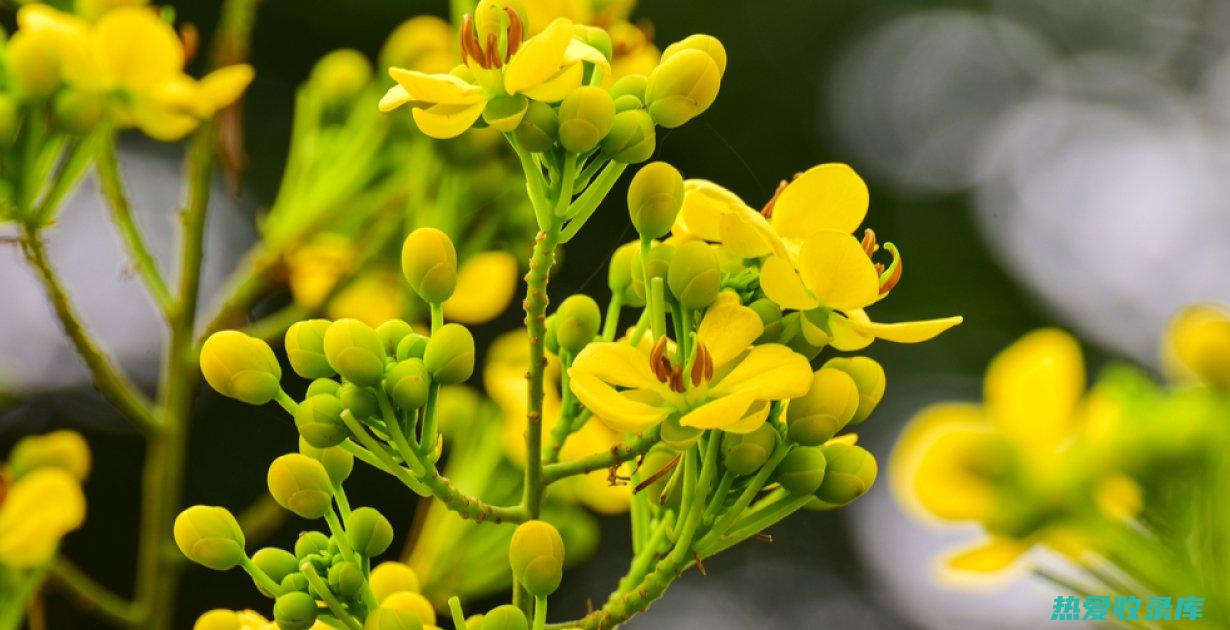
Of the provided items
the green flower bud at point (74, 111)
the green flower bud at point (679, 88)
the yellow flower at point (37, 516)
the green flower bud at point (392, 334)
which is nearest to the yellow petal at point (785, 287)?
the green flower bud at point (679, 88)

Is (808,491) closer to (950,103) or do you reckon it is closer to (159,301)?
(159,301)

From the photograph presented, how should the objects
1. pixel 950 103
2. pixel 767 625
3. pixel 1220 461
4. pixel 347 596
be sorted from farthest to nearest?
pixel 950 103, pixel 767 625, pixel 347 596, pixel 1220 461

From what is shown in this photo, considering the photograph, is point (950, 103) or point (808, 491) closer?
point (808, 491)

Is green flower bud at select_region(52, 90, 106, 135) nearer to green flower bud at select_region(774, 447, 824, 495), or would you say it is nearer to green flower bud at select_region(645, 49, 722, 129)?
green flower bud at select_region(645, 49, 722, 129)

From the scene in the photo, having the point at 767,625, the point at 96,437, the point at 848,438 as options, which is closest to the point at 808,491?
the point at 848,438

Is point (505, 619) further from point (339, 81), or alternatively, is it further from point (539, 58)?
point (339, 81)

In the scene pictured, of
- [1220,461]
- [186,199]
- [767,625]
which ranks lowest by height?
[767,625]

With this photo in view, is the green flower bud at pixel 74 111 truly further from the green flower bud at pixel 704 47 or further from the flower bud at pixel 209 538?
the green flower bud at pixel 704 47

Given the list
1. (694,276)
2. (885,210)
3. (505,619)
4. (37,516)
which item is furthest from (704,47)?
(885,210)
